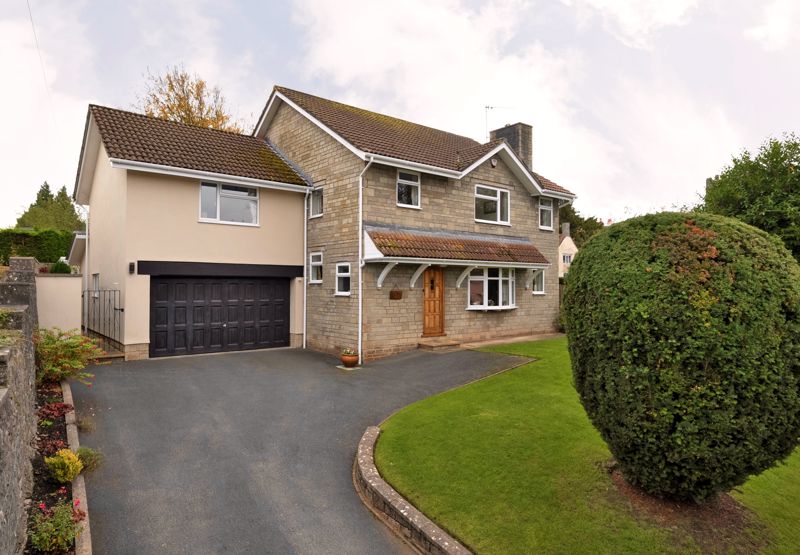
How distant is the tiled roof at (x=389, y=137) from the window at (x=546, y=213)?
1.90ft

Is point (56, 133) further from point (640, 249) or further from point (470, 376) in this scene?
point (640, 249)

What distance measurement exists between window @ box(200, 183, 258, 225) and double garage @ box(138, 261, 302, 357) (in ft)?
4.84

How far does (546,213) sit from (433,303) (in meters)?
7.55

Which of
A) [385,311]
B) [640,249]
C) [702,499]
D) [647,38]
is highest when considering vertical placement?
[647,38]

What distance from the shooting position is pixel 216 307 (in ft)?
47.6

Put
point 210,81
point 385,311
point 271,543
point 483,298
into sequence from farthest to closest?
point 210,81 → point 483,298 → point 385,311 → point 271,543

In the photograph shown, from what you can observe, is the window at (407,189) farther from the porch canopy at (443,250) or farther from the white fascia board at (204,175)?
the white fascia board at (204,175)

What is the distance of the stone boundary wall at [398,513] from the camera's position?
4.73m

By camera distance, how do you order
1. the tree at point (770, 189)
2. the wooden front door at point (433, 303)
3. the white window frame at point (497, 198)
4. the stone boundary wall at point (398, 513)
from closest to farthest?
the stone boundary wall at point (398, 513), the tree at point (770, 189), the wooden front door at point (433, 303), the white window frame at point (497, 198)

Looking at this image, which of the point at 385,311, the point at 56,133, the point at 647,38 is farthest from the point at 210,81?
the point at 647,38

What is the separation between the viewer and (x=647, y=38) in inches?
455

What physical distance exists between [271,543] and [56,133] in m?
16.3

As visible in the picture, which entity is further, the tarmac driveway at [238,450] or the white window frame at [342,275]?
the white window frame at [342,275]

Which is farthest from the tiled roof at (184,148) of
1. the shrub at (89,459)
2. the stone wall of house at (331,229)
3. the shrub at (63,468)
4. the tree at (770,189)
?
the tree at (770,189)
